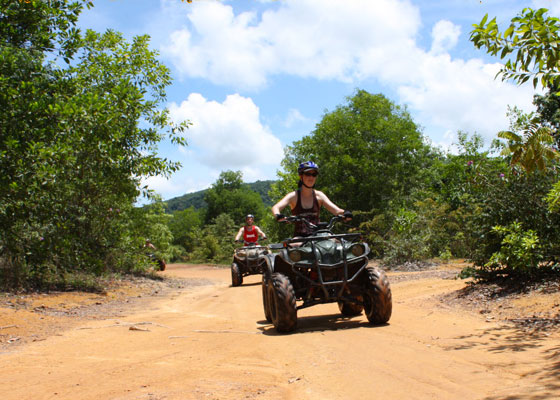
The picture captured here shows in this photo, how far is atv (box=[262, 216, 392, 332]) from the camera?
246 inches

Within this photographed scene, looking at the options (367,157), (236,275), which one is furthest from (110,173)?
(367,157)

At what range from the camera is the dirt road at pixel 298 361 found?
373 cm

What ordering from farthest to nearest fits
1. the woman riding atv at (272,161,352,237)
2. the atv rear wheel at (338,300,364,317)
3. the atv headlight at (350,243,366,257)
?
1. the atv rear wheel at (338,300,364,317)
2. the woman riding atv at (272,161,352,237)
3. the atv headlight at (350,243,366,257)

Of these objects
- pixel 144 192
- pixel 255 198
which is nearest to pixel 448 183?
pixel 144 192

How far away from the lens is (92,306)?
10555mm

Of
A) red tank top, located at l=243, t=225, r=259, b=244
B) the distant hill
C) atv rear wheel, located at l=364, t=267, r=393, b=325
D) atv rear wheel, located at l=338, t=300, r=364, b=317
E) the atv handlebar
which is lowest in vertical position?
atv rear wheel, located at l=338, t=300, r=364, b=317

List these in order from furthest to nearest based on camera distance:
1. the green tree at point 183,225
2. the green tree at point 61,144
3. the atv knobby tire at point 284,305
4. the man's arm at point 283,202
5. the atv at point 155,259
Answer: the green tree at point 183,225
the atv at point 155,259
the green tree at point 61,144
the man's arm at point 283,202
the atv knobby tire at point 284,305

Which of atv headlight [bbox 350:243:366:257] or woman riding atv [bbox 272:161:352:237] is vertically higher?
woman riding atv [bbox 272:161:352:237]

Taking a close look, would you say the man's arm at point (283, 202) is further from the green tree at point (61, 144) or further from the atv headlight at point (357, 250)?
the green tree at point (61, 144)

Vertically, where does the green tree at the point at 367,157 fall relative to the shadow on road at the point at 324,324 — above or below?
above

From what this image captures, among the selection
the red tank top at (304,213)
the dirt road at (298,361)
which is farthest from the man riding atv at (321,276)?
the dirt road at (298,361)

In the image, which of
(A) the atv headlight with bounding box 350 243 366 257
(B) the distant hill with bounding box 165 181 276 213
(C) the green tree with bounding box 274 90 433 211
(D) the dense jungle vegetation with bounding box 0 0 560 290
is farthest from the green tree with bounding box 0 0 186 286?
(B) the distant hill with bounding box 165 181 276 213

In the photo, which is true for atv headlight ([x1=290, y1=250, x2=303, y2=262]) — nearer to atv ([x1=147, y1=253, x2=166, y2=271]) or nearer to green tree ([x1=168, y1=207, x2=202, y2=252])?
atv ([x1=147, y1=253, x2=166, y2=271])

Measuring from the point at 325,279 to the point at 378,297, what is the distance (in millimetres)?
728
